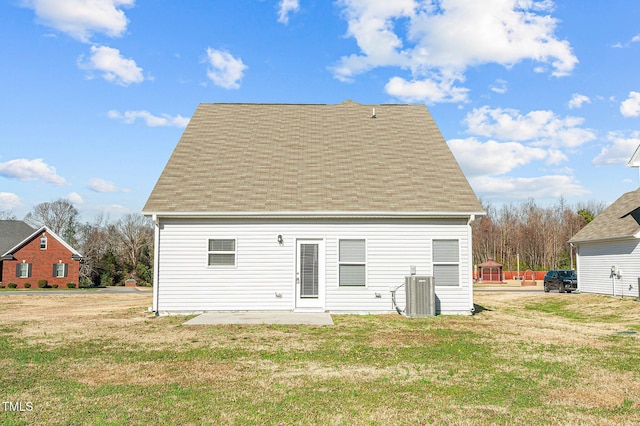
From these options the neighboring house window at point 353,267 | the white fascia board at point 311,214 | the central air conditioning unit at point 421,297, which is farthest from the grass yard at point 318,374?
the white fascia board at point 311,214

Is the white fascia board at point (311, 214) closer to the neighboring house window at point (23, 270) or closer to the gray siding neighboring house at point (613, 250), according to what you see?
the gray siding neighboring house at point (613, 250)

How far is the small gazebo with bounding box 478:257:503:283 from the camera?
4741 cm

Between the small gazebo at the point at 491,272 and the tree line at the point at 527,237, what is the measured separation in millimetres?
14300

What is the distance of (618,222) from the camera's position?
79.6ft

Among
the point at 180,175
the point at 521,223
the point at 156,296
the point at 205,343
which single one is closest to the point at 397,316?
the point at 205,343

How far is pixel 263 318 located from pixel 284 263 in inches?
72.8

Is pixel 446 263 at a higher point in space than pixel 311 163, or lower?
lower

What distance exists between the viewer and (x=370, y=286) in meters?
14.0

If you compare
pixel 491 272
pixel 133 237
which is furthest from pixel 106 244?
pixel 491 272

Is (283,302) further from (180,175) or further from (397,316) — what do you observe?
(180,175)

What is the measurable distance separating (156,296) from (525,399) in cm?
1072

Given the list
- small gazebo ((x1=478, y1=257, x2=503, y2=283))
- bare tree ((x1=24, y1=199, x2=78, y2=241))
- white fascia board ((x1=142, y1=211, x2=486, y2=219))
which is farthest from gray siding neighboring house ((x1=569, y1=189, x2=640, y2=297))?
bare tree ((x1=24, y1=199, x2=78, y2=241))

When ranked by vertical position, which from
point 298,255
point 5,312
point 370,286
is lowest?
Result: point 5,312

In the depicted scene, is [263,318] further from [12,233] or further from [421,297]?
[12,233]
